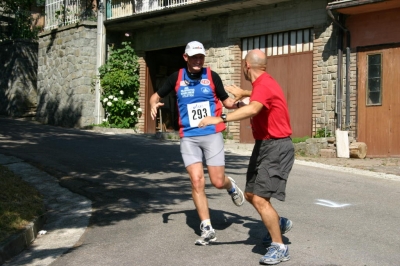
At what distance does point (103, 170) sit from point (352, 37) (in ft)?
26.4

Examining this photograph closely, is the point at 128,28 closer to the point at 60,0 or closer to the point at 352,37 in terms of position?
the point at 60,0

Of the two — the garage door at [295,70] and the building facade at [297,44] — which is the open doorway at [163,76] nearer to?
the building facade at [297,44]

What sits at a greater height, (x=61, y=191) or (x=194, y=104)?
(x=194, y=104)

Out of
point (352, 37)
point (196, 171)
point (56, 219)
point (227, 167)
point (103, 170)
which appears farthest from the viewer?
point (352, 37)

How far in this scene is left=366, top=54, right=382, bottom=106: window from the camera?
647 inches

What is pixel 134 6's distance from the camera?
23625 mm

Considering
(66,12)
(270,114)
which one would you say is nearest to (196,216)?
(270,114)

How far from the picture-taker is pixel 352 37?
17.0m

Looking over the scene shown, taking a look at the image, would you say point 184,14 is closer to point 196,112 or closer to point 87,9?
point 87,9

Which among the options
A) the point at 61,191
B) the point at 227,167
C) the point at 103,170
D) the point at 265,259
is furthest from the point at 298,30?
the point at 265,259

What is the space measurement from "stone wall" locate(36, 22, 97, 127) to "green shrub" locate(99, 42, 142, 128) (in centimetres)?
65

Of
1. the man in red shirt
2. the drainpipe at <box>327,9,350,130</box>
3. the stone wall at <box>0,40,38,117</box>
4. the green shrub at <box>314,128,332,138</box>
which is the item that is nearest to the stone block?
the drainpipe at <box>327,9,350,130</box>

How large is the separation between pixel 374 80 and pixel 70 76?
477 inches

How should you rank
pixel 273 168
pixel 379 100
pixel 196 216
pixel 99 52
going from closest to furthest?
pixel 273 168 < pixel 196 216 < pixel 379 100 < pixel 99 52
